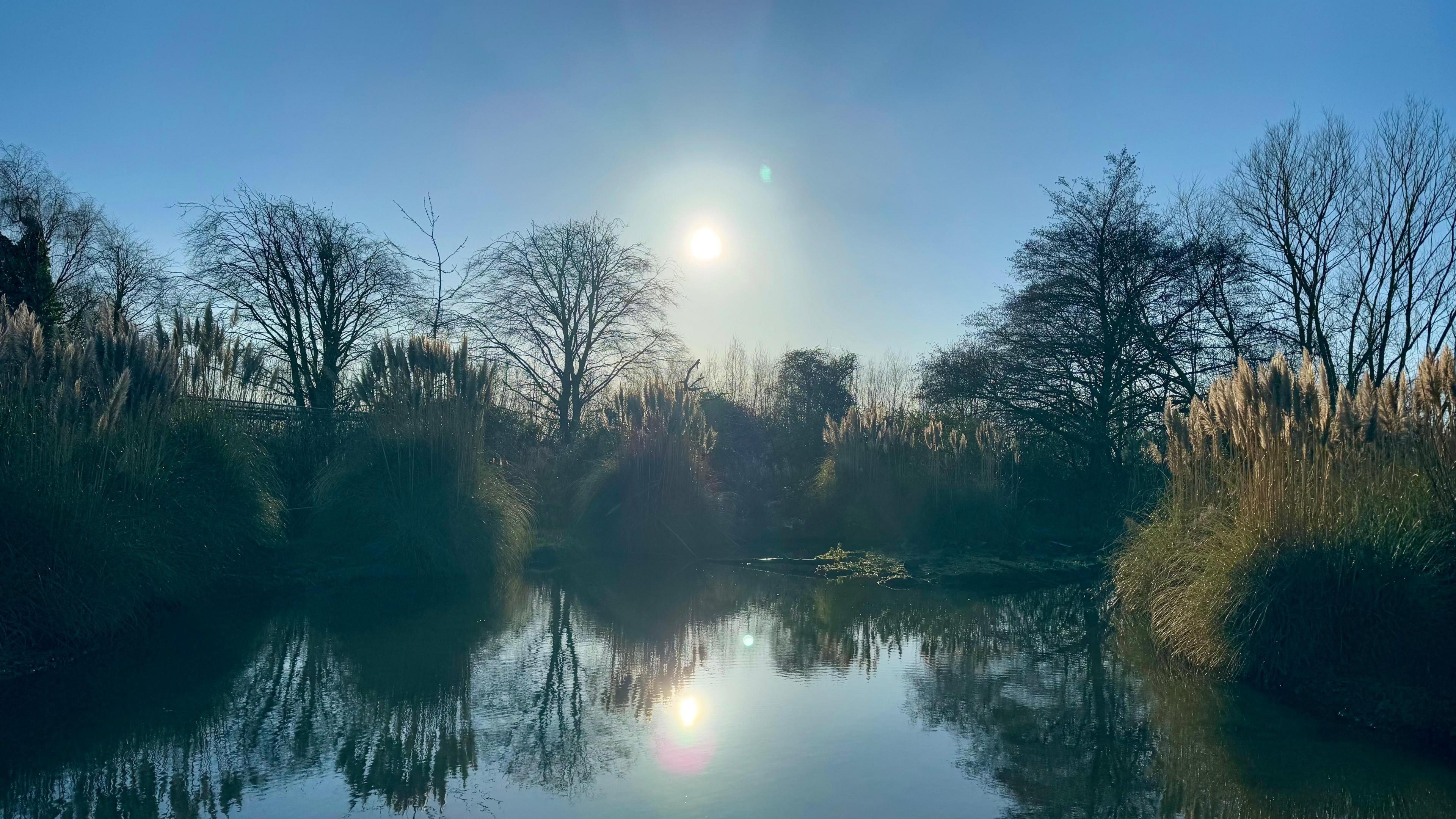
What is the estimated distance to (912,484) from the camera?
14.3 metres

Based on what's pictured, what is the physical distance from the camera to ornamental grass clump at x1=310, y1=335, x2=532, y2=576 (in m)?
9.74

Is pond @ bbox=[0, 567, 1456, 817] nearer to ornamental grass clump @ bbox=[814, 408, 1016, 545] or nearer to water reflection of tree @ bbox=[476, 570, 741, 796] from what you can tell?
water reflection of tree @ bbox=[476, 570, 741, 796]

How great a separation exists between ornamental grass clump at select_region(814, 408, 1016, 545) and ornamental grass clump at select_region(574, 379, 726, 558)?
2653mm

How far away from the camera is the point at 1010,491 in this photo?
48.7 ft

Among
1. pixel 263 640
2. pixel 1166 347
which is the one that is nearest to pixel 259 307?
pixel 263 640

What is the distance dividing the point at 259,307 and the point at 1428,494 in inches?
847

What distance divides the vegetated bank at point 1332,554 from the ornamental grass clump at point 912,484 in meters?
7.09

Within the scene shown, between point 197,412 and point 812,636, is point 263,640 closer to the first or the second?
point 197,412

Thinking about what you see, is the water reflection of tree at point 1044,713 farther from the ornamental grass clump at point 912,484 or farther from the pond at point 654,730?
the ornamental grass clump at point 912,484

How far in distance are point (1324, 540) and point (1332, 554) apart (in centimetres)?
12

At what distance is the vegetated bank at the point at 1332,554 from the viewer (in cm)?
500

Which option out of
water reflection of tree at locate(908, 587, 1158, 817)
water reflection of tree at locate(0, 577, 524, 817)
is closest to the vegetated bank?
water reflection of tree at locate(908, 587, 1158, 817)

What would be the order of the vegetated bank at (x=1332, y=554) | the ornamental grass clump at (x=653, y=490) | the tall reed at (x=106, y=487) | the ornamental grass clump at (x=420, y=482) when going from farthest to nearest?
the ornamental grass clump at (x=653, y=490), the ornamental grass clump at (x=420, y=482), the tall reed at (x=106, y=487), the vegetated bank at (x=1332, y=554)

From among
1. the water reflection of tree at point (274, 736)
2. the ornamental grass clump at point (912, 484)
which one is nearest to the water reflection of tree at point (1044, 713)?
the water reflection of tree at point (274, 736)
